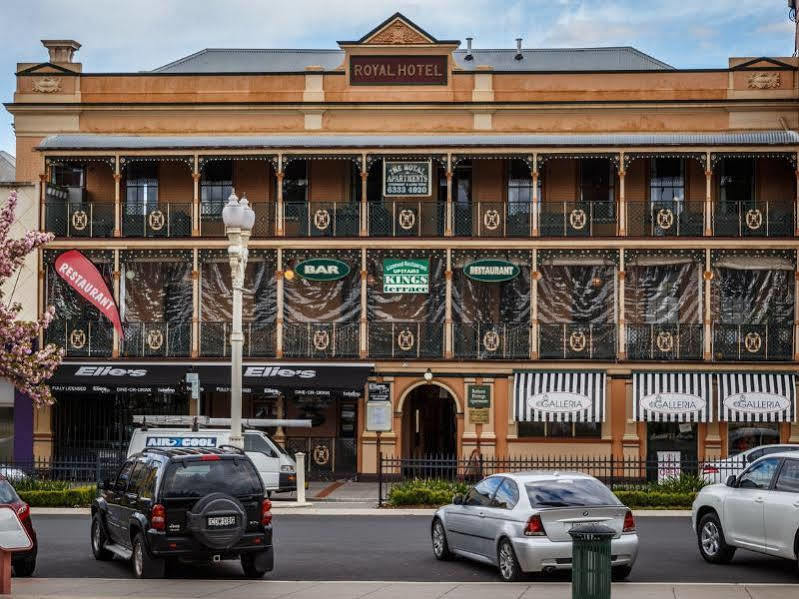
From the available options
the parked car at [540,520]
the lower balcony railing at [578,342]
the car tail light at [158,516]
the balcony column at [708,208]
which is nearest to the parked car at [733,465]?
the lower balcony railing at [578,342]

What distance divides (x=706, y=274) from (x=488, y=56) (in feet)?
36.0

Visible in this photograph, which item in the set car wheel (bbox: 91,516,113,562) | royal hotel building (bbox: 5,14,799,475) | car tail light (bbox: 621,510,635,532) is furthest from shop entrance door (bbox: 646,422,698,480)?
car wheel (bbox: 91,516,113,562)

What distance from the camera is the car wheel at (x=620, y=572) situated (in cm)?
1645

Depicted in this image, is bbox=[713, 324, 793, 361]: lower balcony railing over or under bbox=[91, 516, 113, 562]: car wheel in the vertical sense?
over

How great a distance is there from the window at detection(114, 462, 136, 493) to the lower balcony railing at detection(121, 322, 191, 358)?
744 inches

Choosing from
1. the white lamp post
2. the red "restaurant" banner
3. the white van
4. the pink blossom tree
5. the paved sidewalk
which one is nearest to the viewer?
the paved sidewalk

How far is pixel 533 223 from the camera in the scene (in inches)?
1435

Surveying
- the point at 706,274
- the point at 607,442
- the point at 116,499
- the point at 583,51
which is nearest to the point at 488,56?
the point at 583,51

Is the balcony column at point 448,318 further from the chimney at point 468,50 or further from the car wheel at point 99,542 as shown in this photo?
the car wheel at point 99,542

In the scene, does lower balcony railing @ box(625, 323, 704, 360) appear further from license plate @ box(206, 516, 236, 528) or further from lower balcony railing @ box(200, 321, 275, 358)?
license plate @ box(206, 516, 236, 528)

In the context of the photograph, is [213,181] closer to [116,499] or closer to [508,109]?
[508,109]

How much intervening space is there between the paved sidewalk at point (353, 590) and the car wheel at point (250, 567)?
0.74ft

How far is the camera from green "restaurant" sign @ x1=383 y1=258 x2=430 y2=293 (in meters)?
36.5

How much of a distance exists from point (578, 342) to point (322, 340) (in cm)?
688
